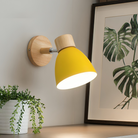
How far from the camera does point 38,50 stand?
102 cm

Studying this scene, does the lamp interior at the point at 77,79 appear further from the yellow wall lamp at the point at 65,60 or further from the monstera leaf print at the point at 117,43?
the monstera leaf print at the point at 117,43

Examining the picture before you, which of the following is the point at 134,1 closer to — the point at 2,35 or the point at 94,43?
the point at 94,43

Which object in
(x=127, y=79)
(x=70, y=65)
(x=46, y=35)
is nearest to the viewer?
(x=70, y=65)

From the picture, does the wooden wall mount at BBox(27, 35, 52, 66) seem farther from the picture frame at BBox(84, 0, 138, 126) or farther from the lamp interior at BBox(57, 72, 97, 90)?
the picture frame at BBox(84, 0, 138, 126)

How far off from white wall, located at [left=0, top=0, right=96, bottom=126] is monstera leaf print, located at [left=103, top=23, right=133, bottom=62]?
0.44 ft

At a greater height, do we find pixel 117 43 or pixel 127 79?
pixel 117 43

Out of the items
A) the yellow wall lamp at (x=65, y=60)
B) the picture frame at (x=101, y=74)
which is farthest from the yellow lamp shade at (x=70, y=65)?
the picture frame at (x=101, y=74)

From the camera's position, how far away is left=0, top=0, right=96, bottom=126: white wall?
0.92 meters

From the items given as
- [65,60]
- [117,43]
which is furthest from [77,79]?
[117,43]

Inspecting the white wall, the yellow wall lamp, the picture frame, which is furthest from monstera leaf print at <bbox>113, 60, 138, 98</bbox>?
the yellow wall lamp

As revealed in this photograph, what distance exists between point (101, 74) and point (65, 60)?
1.65ft

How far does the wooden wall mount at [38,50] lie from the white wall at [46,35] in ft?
0.08

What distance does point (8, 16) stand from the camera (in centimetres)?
92

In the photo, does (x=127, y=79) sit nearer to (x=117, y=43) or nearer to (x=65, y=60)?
(x=117, y=43)
